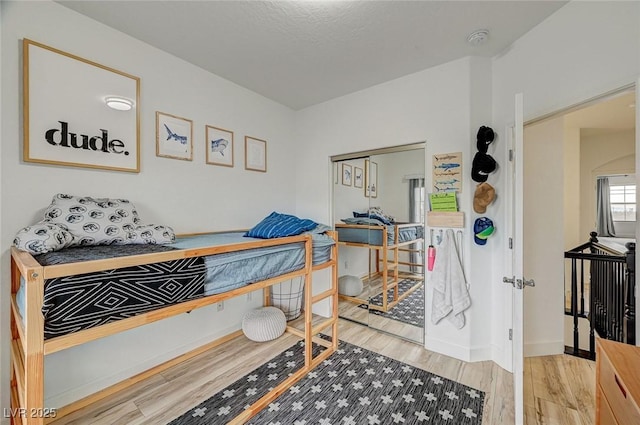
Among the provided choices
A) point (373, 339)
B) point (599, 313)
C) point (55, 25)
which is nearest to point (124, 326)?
point (55, 25)

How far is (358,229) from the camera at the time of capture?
113 inches

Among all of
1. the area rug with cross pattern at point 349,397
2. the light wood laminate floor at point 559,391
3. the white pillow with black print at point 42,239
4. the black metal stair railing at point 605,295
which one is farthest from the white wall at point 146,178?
the black metal stair railing at point 605,295

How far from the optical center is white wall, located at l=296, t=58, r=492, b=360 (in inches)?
82.8

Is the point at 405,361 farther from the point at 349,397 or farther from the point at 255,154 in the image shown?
the point at 255,154

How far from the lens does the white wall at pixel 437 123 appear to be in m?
2.10

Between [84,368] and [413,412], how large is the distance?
83.5 inches

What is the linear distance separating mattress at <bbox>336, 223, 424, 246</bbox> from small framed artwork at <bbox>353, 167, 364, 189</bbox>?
479 millimetres

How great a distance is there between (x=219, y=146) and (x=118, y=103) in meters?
0.81

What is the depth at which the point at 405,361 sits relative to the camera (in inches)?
83.4

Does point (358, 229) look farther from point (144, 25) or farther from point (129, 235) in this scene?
point (144, 25)

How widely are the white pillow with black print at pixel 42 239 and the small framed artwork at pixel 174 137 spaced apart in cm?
92

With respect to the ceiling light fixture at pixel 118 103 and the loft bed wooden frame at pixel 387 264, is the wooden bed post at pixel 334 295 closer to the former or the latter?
the loft bed wooden frame at pixel 387 264

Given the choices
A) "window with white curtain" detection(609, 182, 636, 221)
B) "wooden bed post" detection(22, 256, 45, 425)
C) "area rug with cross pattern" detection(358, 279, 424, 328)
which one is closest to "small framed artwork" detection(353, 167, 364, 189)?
"area rug with cross pattern" detection(358, 279, 424, 328)

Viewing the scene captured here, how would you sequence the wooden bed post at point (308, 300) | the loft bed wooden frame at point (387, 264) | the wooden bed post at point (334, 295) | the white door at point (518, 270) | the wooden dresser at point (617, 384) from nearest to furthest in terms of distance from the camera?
1. the wooden dresser at point (617, 384)
2. the white door at point (518, 270)
3. the wooden bed post at point (308, 300)
4. the wooden bed post at point (334, 295)
5. the loft bed wooden frame at point (387, 264)
